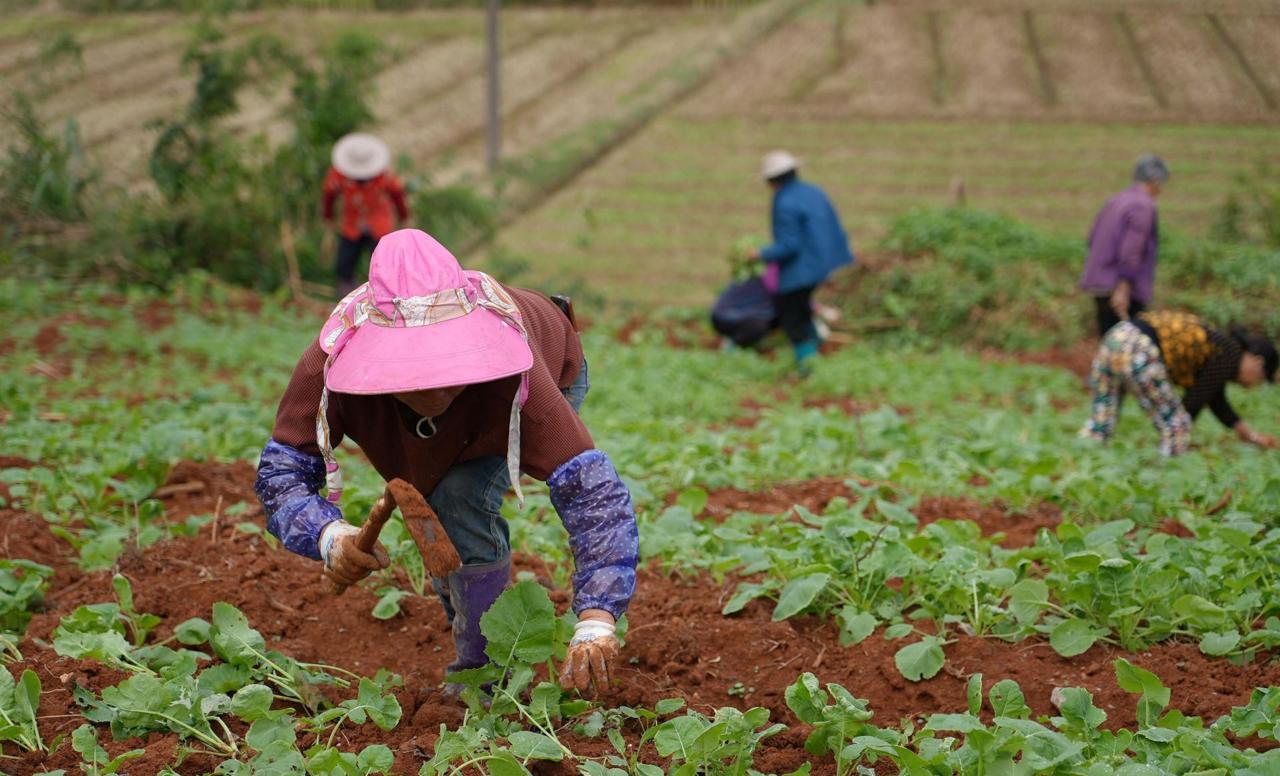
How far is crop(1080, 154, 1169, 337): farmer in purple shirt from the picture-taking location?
8.16m

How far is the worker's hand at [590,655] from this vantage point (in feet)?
8.00

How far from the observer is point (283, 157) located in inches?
457

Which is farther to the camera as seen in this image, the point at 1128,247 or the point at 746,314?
the point at 746,314

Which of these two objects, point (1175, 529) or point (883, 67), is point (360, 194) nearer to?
point (1175, 529)

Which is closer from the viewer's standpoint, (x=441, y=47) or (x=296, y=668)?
(x=296, y=668)

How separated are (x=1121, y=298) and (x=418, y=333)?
271 inches

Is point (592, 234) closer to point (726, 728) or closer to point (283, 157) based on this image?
point (283, 157)

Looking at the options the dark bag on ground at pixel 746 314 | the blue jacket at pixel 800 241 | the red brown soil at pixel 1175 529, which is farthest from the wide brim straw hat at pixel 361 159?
the red brown soil at pixel 1175 529

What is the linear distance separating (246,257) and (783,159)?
17.0 feet

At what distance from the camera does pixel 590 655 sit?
2.45 metres

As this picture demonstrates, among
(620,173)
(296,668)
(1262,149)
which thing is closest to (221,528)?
(296,668)

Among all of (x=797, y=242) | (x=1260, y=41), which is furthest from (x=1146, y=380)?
(x=1260, y=41)

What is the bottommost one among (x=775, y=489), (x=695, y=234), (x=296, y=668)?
(x=695, y=234)

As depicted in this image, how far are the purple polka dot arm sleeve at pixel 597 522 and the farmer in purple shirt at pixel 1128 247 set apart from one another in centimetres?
654
